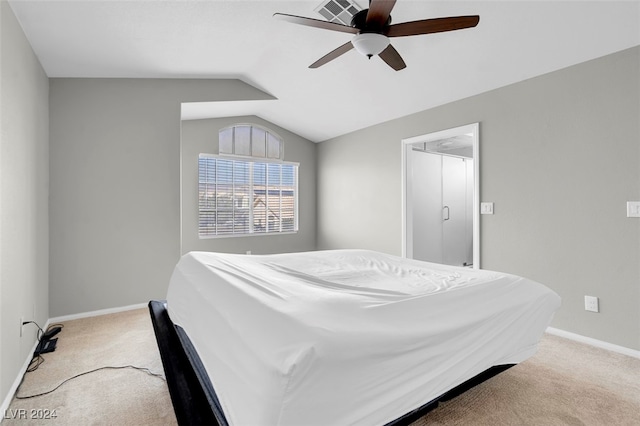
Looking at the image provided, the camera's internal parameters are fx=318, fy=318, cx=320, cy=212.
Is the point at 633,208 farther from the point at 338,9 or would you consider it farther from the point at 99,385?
the point at 99,385

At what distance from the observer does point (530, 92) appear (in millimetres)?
3041

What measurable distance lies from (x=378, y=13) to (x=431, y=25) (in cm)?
35

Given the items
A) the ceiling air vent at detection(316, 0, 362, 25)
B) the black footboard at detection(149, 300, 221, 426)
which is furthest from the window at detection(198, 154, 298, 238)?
the black footboard at detection(149, 300, 221, 426)

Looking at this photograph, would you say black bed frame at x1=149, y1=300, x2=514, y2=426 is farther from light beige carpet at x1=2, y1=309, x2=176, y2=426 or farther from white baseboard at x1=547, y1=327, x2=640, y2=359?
white baseboard at x1=547, y1=327, x2=640, y2=359

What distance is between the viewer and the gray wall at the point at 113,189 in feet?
10.4

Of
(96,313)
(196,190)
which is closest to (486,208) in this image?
(196,190)

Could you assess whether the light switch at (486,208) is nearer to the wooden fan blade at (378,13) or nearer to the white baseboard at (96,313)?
the wooden fan blade at (378,13)

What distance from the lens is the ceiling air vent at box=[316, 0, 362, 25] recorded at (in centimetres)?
249

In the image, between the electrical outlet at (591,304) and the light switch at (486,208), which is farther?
the light switch at (486,208)

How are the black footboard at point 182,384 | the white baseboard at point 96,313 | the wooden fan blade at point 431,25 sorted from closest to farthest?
1. the black footboard at point 182,384
2. the wooden fan blade at point 431,25
3. the white baseboard at point 96,313

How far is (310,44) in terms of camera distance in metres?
3.11

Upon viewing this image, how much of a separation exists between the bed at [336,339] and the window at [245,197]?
3157mm

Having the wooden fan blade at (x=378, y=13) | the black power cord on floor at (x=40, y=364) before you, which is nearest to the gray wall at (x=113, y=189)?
the black power cord on floor at (x=40, y=364)

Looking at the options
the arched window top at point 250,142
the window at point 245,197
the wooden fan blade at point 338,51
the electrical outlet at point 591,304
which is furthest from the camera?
the arched window top at point 250,142
